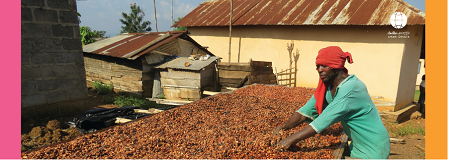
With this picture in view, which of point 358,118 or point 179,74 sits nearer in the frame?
point 358,118

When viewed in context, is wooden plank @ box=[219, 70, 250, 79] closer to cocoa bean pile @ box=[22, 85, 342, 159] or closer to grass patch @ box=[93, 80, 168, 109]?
grass patch @ box=[93, 80, 168, 109]

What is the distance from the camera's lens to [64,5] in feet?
15.6

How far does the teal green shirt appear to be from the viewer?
2.19 meters

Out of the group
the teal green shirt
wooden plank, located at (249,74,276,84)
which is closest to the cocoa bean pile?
the teal green shirt

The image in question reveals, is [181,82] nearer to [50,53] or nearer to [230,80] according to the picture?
[230,80]

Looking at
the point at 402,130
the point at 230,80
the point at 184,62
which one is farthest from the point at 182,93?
the point at 402,130

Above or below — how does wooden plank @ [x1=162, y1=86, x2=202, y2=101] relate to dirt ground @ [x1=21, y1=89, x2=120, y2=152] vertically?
above

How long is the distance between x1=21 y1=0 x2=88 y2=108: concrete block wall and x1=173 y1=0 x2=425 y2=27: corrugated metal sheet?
7537 mm

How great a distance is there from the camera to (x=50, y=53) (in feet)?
15.1

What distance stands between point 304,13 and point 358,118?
28.4 feet

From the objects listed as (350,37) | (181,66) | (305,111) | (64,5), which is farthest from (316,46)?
A: (64,5)

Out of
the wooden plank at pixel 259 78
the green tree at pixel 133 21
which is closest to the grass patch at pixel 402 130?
the wooden plank at pixel 259 78

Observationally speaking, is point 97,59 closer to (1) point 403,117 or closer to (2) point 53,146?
(2) point 53,146
